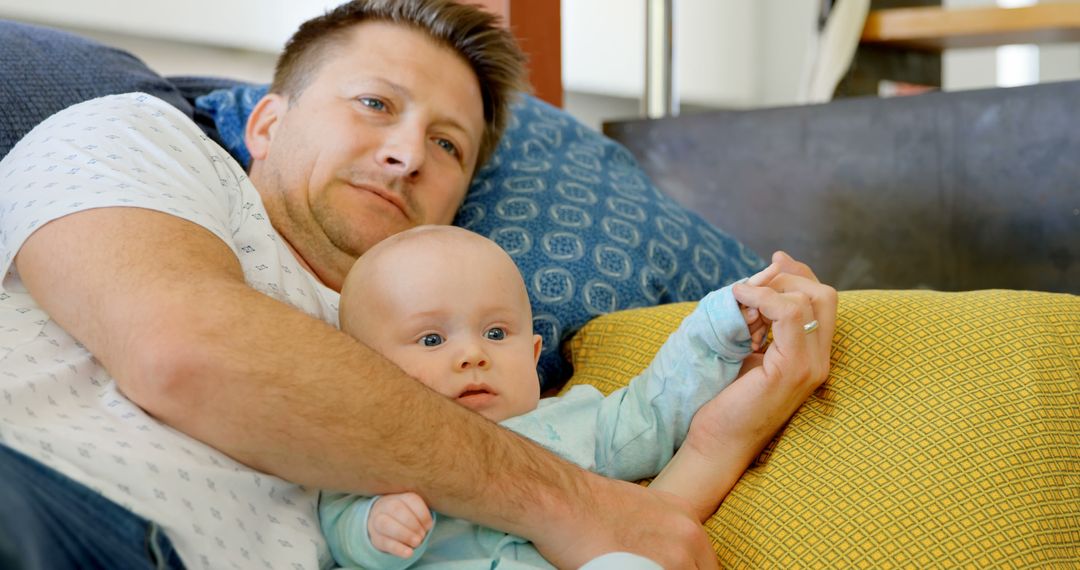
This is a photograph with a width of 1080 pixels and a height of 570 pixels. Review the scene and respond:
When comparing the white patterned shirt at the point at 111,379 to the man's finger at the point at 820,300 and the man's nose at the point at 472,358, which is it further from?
the man's finger at the point at 820,300

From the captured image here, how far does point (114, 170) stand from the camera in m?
1.10

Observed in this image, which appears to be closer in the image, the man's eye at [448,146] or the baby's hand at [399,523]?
the baby's hand at [399,523]

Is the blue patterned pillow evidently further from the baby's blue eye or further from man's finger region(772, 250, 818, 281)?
man's finger region(772, 250, 818, 281)

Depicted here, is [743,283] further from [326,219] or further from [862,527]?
[326,219]

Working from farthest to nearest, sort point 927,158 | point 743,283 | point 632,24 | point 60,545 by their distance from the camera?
1. point 632,24
2. point 927,158
3. point 743,283
4. point 60,545

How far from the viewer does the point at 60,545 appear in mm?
765

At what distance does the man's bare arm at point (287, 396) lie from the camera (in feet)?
3.07

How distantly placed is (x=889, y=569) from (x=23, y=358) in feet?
2.62

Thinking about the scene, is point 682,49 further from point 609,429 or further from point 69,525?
point 69,525

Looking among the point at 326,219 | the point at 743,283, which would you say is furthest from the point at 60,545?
the point at 326,219

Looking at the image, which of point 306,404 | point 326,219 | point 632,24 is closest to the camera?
point 306,404

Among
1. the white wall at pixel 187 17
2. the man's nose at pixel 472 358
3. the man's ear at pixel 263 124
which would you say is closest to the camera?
the man's nose at pixel 472 358

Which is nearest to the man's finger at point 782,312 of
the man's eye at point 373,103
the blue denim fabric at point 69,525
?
the blue denim fabric at point 69,525

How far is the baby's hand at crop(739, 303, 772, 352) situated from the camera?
42.3 inches
